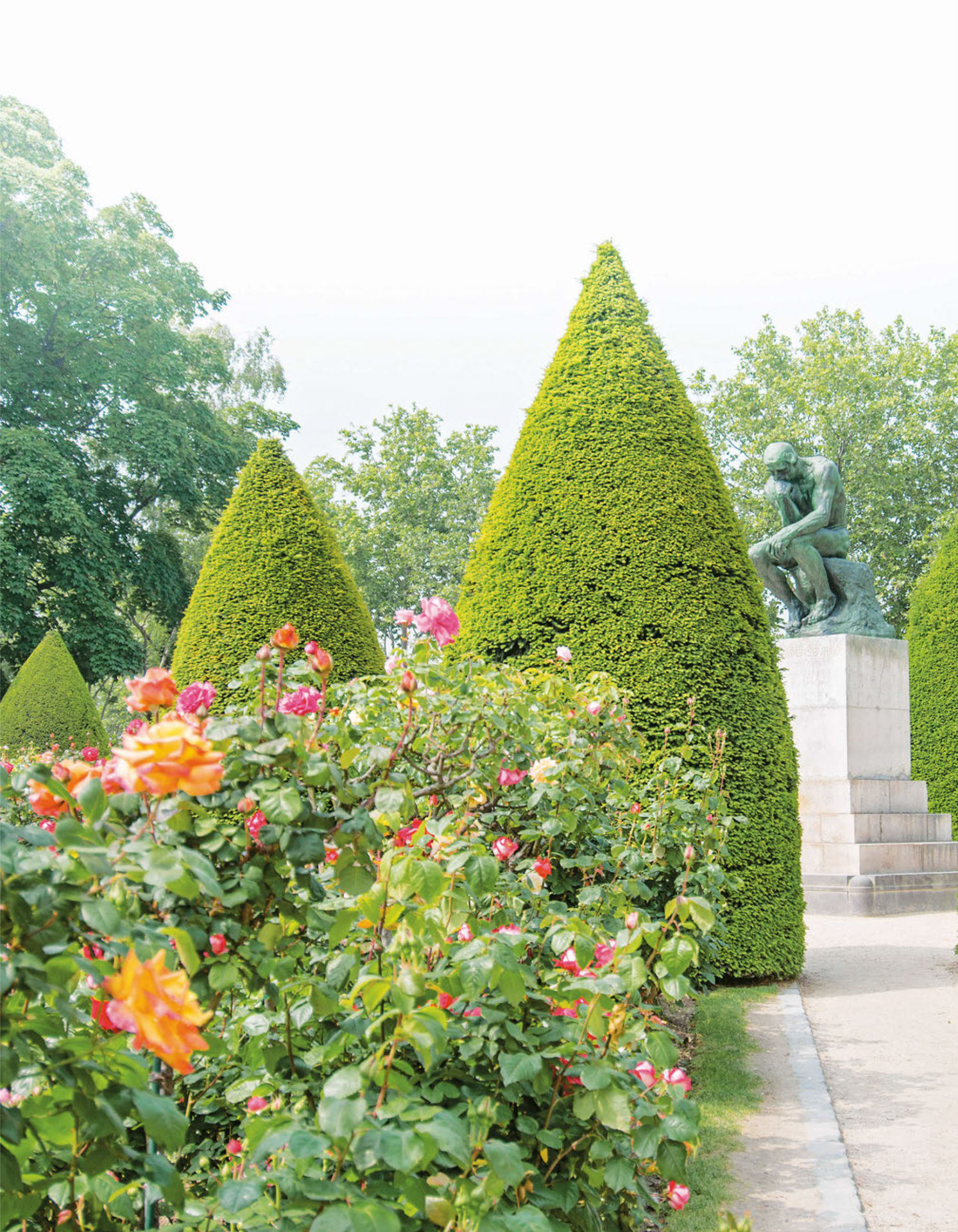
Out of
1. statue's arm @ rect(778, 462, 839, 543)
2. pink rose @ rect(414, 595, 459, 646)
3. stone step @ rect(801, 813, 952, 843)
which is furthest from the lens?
statue's arm @ rect(778, 462, 839, 543)

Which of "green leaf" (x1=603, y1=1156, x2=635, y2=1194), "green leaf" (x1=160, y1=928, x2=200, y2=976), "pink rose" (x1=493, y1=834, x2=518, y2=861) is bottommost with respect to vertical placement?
"green leaf" (x1=603, y1=1156, x2=635, y2=1194)

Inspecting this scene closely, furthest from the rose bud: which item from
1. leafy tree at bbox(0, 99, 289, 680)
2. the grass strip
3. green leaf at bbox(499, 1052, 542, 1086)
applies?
leafy tree at bbox(0, 99, 289, 680)

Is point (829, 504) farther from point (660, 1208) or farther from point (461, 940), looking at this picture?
point (461, 940)

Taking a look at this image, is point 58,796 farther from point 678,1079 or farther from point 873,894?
point 873,894

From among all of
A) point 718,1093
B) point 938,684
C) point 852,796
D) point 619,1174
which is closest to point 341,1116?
point 619,1174

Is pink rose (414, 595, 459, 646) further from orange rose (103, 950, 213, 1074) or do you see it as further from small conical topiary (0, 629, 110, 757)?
small conical topiary (0, 629, 110, 757)

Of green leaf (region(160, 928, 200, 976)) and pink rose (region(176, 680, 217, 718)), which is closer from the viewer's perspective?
green leaf (region(160, 928, 200, 976))

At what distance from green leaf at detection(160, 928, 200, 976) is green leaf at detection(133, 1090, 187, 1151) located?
0.29m

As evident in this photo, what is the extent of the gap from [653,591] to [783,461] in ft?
21.5

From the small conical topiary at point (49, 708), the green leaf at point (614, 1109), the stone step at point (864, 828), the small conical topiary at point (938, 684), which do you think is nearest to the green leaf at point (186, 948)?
the green leaf at point (614, 1109)

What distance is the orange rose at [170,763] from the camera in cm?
150

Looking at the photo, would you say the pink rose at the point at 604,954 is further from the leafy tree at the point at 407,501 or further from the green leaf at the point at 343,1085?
the leafy tree at the point at 407,501

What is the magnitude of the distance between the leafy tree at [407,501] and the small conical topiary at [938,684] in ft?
53.3

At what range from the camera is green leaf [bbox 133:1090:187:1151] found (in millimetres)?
1439
